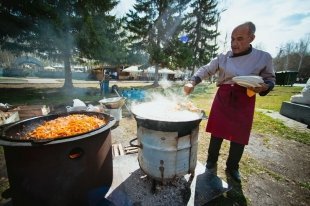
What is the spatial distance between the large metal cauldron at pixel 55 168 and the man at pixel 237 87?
1.68m

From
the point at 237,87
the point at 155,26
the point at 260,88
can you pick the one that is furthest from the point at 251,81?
the point at 155,26

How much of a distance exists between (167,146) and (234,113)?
50.4 inches

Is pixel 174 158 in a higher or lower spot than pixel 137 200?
higher

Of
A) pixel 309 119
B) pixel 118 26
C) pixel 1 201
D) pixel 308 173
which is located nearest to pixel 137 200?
pixel 1 201

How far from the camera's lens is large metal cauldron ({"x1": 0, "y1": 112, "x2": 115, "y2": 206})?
194cm

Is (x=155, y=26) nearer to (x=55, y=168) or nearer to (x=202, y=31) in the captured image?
(x=202, y=31)

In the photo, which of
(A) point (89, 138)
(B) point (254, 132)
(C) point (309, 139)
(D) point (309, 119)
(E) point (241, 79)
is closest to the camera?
(A) point (89, 138)

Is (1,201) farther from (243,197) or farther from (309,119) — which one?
(309,119)

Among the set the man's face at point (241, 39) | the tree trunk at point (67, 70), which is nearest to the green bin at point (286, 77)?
the tree trunk at point (67, 70)

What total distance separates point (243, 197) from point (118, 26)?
1575 centimetres

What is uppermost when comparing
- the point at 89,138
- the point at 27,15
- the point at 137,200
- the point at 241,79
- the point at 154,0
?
the point at 154,0

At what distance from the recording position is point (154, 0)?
20828 mm

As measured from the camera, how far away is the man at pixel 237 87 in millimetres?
2652

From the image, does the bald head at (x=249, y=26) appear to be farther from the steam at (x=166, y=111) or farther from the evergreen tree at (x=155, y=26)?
the evergreen tree at (x=155, y=26)
